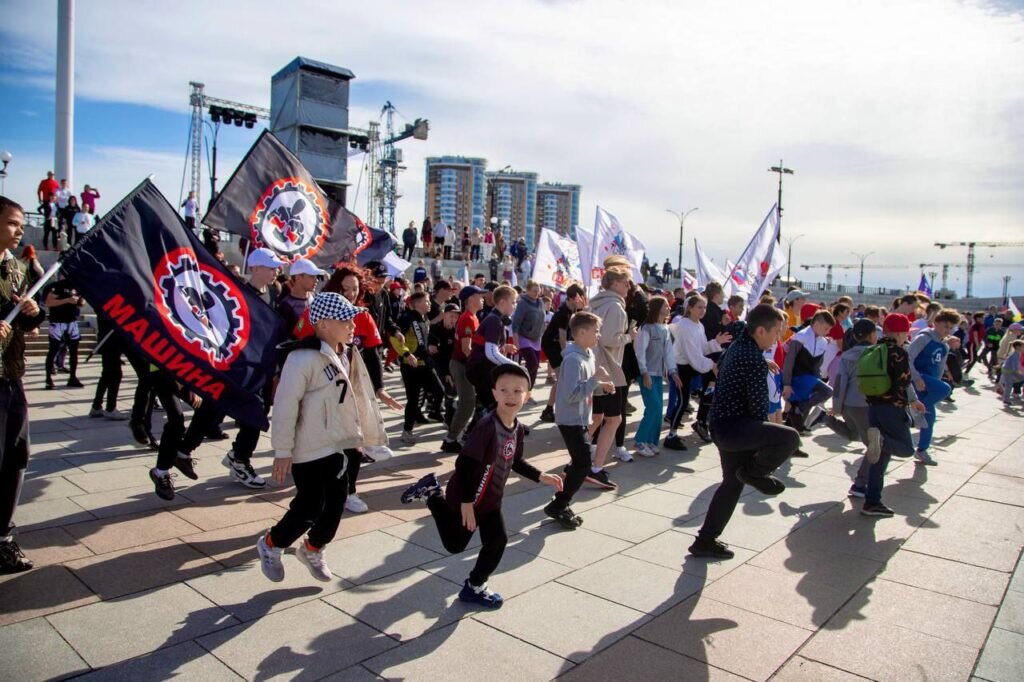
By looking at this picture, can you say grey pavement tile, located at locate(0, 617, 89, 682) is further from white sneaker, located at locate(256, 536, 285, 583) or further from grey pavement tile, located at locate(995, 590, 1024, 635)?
grey pavement tile, located at locate(995, 590, 1024, 635)

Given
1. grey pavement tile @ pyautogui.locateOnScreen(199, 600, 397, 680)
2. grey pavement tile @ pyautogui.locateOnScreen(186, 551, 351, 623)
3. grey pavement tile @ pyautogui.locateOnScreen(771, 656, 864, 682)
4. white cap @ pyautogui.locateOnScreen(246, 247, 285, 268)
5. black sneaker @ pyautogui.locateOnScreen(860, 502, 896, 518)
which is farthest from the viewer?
white cap @ pyautogui.locateOnScreen(246, 247, 285, 268)

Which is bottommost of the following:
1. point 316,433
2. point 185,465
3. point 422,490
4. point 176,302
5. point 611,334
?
point 185,465

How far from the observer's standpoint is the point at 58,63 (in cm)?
2044

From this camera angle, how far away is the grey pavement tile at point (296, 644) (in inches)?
125

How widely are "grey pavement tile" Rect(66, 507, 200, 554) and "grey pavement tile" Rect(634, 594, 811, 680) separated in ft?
10.3

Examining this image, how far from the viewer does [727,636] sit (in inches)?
146

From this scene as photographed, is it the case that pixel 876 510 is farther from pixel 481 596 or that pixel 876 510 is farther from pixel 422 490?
pixel 422 490

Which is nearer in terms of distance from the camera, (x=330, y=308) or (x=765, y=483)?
(x=330, y=308)

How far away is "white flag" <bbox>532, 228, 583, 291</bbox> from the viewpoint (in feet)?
48.7

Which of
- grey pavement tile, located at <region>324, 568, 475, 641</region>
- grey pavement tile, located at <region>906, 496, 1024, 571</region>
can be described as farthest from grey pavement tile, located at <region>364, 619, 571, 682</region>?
grey pavement tile, located at <region>906, 496, 1024, 571</region>

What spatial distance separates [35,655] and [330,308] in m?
2.07

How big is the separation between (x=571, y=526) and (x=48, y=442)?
209 inches

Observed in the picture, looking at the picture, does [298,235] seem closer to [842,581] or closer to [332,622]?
[332,622]

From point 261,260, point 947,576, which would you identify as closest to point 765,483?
point 947,576
